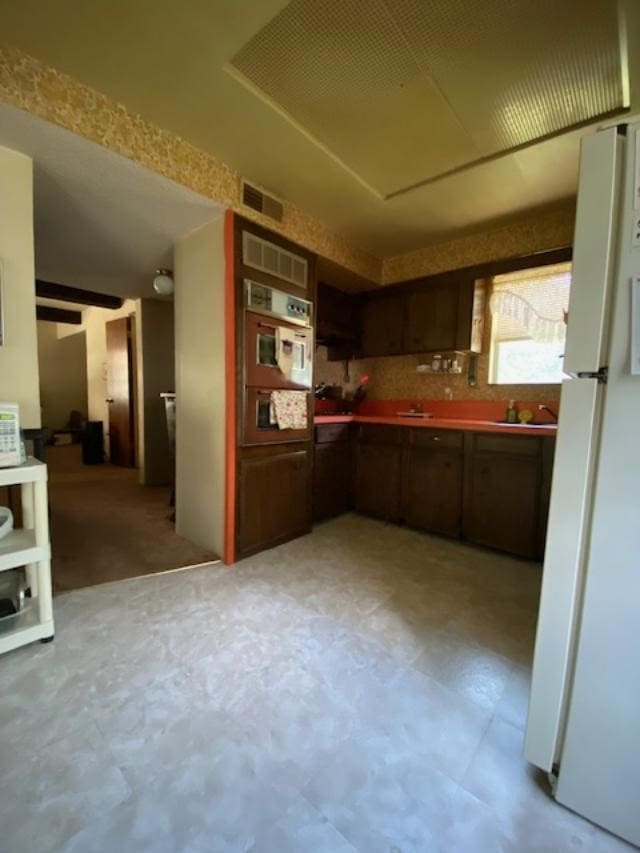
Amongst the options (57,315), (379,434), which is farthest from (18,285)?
(57,315)

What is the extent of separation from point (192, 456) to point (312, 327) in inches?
53.6

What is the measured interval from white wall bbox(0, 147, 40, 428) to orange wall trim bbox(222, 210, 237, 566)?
98cm

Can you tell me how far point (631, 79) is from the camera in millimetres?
1531

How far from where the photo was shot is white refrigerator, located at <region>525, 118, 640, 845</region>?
84 centimetres

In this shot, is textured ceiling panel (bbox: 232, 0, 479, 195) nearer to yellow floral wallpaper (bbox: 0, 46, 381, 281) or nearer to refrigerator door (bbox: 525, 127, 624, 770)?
yellow floral wallpaper (bbox: 0, 46, 381, 281)

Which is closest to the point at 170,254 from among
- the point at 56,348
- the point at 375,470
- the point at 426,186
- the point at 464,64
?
the point at 426,186

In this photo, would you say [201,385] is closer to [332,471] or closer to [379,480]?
[332,471]

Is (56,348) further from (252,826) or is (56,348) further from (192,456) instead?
(252,826)

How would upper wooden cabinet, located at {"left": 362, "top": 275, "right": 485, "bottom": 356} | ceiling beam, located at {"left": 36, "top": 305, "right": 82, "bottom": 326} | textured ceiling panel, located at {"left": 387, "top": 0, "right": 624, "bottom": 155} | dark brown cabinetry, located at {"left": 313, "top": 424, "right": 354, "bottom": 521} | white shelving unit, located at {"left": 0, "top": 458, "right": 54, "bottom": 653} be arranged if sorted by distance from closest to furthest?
textured ceiling panel, located at {"left": 387, "top": 0, "right": 624, "bottom": 155}
white shelving unit, located at {"left": 0, "top": 458, "right": 54, "bottom": 653}
upper wooden cabinet, located at {"left": 362, "top": 275, "right": 485, "bottom": 356}
dark brown cabinetry, located at {"left": 313, "top": 424, "right": 354, "bottom": 521}
ceiling beam, located at {"left": 36, "top": 305, "right": 82, "bottom": 326}

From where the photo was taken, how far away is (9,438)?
4.82 feet

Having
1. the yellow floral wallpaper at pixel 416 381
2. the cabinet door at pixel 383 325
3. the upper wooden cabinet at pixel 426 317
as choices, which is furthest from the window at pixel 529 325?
the cabinet door at pixel 383 325

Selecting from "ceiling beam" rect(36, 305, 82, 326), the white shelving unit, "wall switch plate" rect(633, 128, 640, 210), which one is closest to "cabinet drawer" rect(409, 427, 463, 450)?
"wall switch plate" rect(633, 128, 640, 210)

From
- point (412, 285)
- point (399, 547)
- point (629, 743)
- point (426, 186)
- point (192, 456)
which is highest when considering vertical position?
point (426, 186)

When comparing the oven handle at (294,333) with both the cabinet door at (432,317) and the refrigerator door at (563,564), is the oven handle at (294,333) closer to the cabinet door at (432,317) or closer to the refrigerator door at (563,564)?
the cabinet door at (432,317)
